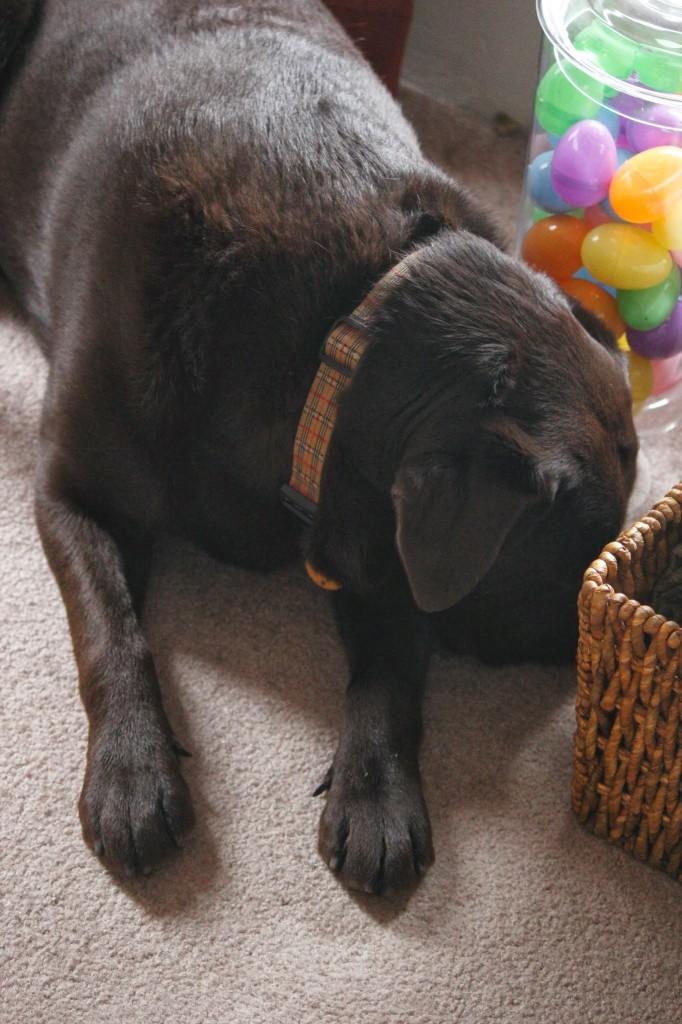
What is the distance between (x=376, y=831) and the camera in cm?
131

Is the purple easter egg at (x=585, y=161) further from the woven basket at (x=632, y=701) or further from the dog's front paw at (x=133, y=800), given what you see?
the dog's front paw at (x=133, y=800)

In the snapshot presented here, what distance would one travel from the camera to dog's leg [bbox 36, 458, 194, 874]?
1.29 meters

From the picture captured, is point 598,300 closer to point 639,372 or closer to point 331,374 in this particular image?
point 639,372

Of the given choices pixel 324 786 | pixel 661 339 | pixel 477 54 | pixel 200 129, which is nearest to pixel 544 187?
pixel 661 339

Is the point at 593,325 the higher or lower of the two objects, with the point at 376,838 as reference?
higher

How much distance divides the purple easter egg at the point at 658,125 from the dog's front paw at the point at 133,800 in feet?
3.95

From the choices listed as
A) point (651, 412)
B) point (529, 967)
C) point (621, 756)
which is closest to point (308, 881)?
point (529, 967)

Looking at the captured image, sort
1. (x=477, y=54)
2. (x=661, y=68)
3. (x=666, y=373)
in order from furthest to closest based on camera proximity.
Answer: (x=477, y=54)
(x=666, y=373)
(x=661, y=68)

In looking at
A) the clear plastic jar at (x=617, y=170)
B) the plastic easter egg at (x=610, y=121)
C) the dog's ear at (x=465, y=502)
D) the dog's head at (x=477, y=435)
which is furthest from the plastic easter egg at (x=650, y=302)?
the dog's ear at (x=465, y=502)

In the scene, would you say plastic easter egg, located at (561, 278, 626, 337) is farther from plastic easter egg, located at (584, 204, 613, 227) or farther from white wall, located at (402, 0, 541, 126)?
white wall, located at (402, 0, 541, 126)

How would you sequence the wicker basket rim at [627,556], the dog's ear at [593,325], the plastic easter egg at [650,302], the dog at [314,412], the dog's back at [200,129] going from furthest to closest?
the plastic easter egg at [650,302]
the dog's ear at [593,325]
the dog's back at [200,129]
the dog at [314,412]
the wicker basket rim at [627,556]

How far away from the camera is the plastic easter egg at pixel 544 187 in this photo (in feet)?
5.86

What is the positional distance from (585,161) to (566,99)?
124 millimetres

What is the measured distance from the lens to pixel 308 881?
52.1 inches
